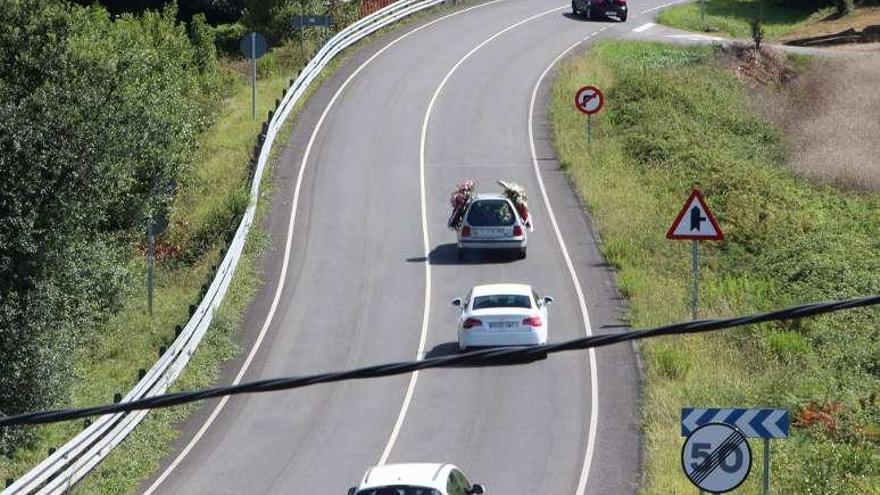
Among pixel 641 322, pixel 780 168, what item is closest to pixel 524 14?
pixel 780 168

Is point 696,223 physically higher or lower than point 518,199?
higher

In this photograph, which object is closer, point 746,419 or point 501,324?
point 746,419

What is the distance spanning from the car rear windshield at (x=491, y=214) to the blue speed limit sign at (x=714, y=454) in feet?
70.3

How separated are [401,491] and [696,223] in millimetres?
8857

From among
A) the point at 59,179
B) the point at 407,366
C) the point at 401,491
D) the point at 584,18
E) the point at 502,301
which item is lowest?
the point at 502,301

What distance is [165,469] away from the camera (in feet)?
79.6

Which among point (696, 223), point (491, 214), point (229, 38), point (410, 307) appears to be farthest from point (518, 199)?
point (229, 38)

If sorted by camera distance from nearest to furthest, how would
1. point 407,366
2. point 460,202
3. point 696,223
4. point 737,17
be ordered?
point 407,366, point 696,223, point 460,202, point 737,17

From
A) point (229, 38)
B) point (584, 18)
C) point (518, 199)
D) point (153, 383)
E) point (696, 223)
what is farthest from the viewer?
point (229, 38)

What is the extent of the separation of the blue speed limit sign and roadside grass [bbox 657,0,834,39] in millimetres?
57062

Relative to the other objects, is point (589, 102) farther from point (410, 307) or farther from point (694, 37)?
point (694, 37)

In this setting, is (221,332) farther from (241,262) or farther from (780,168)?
(780,168)

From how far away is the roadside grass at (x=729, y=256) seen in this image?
23969 mm

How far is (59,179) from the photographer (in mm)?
28391
